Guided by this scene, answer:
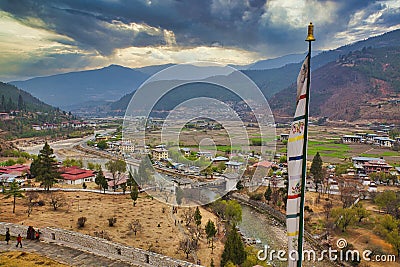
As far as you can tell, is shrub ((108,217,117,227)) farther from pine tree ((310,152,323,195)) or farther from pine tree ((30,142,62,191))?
pine tree ((310,152,323,195))

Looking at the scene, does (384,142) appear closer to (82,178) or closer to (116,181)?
(116,181)

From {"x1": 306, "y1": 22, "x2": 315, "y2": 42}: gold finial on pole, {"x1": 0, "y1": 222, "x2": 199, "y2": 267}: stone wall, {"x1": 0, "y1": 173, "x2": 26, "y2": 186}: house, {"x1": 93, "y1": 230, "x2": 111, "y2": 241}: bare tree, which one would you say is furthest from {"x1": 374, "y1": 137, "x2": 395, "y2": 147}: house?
{"x1": 306, "y1": 22, "x2": 315, "y2": 42}: gold finial on pole

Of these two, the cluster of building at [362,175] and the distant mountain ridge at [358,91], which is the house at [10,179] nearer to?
the cluster of building at [362,175]

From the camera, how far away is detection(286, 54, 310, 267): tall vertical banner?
250 cm

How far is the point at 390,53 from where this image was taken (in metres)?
88.1

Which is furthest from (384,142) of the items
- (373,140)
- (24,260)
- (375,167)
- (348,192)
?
(24,260)

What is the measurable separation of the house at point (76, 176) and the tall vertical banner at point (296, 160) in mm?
20832

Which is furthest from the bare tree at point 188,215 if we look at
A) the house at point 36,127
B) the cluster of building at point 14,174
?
the house at point 36,127

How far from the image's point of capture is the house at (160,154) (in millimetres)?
23748

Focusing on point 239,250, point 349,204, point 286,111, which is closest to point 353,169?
point 349,204

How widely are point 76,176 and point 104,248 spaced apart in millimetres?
16210

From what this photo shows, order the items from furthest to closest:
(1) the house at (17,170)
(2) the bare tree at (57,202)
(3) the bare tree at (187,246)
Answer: (1) the house at (17,170)
(2) the bare tree at (57,202)
(3) the bare tree at (187,246)

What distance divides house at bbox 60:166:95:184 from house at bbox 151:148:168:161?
4.74 m

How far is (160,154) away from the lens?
25.5m
